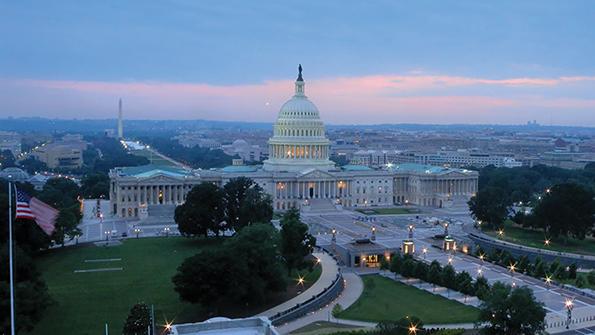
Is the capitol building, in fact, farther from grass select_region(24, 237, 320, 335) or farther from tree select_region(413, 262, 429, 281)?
tree select_region(413, 262, 429, 281)

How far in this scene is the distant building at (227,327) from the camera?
117 feet

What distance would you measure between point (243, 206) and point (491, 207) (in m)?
41.4

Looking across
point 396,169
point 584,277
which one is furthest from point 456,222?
point 584,277

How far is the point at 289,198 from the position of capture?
13062 centimetres

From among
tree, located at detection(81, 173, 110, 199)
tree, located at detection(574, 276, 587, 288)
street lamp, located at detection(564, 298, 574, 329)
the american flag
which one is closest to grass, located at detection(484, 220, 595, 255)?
tree, located at detection(574, 276, 587, 288)

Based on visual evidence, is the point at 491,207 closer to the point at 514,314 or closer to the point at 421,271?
the point at 421,271

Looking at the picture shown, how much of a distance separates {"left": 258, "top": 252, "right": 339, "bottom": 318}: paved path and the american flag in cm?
2113

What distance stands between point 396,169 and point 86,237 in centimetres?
7390

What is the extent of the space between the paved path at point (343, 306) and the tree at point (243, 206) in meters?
17.7

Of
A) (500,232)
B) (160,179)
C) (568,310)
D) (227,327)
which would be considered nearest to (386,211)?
(500,232)

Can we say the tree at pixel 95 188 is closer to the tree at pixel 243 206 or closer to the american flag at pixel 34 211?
the tree at pixel 243 206

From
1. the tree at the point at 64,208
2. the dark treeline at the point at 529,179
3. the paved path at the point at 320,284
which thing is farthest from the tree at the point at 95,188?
the dark treeline at the point at 529,179

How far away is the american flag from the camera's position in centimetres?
3344

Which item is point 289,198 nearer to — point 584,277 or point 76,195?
point 76,195
